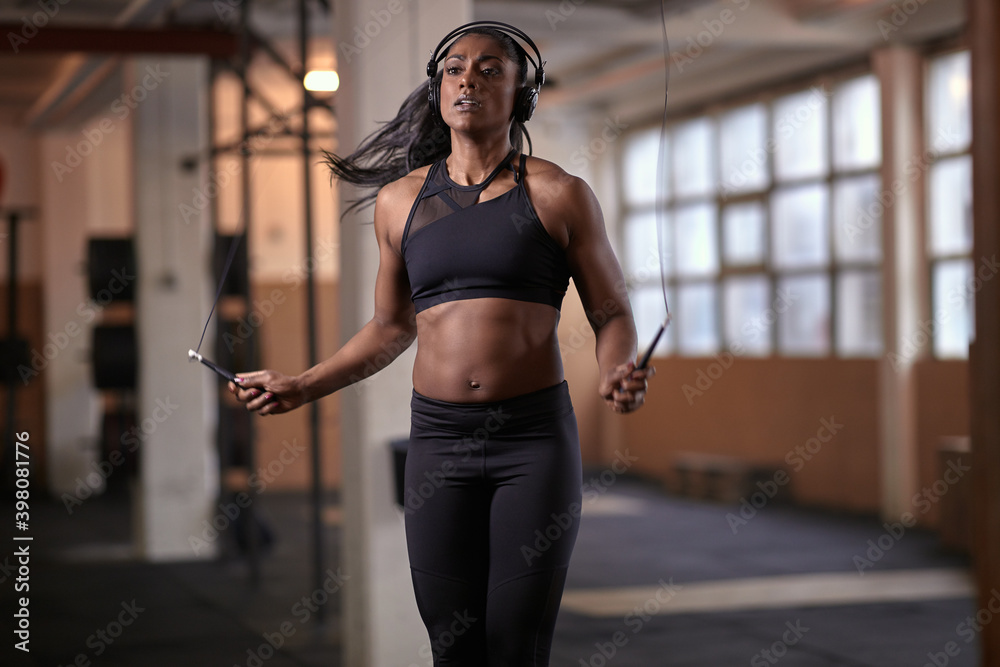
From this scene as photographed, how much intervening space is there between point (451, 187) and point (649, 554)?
16.7 feet

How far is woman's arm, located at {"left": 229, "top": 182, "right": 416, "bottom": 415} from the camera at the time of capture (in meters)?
2.06

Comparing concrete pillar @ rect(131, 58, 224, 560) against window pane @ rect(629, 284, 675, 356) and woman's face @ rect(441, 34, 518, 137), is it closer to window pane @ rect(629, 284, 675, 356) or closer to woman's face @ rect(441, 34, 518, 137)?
window pane @ rect(629, 284, 675, 356)

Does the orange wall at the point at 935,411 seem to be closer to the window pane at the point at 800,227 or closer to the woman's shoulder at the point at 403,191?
the window pane at the point at 800,227

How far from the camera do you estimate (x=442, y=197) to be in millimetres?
2029

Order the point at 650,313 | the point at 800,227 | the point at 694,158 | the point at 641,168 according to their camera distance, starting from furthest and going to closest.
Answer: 1. the point at 650,313
2. the point at 641,168
3. the point at 694,158
4. the point at 800,227

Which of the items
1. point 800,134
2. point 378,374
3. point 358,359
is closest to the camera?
point 358,359

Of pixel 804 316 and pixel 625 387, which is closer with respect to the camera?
pixel 625 387

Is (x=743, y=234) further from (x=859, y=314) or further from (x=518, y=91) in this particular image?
(x=518, y=91)

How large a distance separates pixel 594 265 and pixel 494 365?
0.26 m

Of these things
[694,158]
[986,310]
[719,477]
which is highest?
[694,158]

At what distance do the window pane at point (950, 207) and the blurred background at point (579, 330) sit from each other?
2cm

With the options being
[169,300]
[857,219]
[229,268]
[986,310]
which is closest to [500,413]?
[229,268]

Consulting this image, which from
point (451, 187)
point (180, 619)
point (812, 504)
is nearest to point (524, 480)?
point (451, 187)

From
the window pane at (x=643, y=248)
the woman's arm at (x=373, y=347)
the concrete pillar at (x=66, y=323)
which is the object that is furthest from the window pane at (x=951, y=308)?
the concrete pillar at (x=66, y=323)
